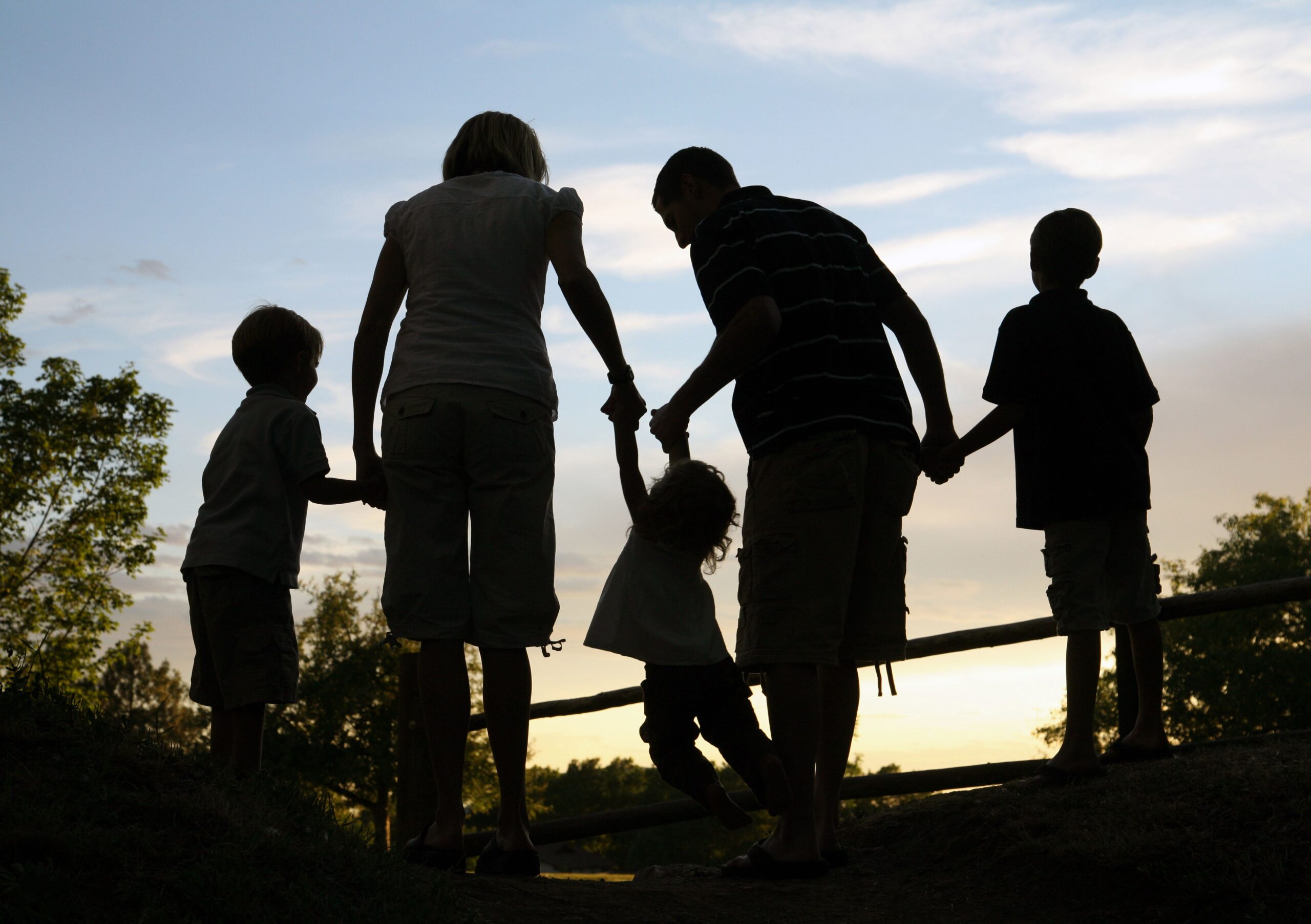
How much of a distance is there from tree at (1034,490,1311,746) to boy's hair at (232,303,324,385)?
30.1 m

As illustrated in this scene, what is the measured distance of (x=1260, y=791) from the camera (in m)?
3.71

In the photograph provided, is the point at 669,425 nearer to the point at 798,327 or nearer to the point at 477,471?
the point at 798,327

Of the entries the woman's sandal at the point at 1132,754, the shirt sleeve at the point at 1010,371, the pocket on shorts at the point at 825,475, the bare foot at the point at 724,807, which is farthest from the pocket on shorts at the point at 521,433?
the woman's sandal at the point at 1132,754

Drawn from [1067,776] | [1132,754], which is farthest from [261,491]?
[1132,754]

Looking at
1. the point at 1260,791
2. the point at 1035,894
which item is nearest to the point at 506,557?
the point at 1035,894

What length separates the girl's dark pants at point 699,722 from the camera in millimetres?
3910

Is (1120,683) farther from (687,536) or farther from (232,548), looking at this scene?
(232,548)

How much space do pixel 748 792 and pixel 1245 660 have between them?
3179 cm

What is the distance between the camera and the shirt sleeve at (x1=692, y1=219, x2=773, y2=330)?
3439mm

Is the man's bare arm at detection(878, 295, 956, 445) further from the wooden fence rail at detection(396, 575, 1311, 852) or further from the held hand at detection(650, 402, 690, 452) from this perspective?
the wooden fence rail at detection(396, 575, 1311, 852)

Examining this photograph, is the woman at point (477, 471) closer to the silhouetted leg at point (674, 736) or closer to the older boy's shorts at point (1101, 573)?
the silhouetted leg at point (674, 736)

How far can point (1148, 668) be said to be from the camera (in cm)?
450

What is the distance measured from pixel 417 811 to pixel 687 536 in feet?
10.9

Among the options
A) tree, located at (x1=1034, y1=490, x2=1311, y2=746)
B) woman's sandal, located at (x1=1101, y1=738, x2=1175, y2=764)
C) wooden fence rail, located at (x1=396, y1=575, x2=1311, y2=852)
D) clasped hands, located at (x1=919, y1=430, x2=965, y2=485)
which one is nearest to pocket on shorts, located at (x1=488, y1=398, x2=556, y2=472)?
clasped hands, located at (x1=919, y1=430, x2=965, y2=485)
